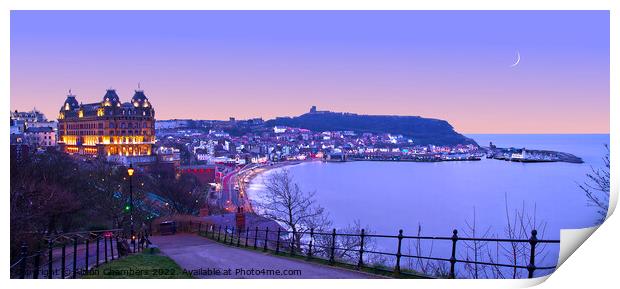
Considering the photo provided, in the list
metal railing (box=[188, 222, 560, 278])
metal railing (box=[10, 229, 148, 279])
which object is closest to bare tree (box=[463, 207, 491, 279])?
metal railing (box=[188, 222, 560, 278])

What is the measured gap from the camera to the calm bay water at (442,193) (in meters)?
18.9

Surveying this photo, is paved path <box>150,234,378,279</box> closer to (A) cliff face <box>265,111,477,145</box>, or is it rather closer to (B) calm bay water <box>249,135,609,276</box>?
(A) cliff face <box>265,111,477,145</box>

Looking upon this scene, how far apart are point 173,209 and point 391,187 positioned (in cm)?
1262

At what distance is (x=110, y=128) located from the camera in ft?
38.4

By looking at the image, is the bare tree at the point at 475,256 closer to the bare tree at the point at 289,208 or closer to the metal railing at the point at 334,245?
the metal railing at the point at 334,245

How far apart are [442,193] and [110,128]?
59.7 ft

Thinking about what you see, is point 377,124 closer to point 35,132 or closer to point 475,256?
point 475,256

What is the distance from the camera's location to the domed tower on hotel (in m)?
10.9

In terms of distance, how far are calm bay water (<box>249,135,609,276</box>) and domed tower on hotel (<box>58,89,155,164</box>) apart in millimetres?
8618

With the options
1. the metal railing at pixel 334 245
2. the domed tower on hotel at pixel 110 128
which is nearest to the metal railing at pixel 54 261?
the metal railing at pixel 334 245

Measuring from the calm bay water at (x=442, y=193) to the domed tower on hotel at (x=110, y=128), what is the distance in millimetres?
A: 8618
